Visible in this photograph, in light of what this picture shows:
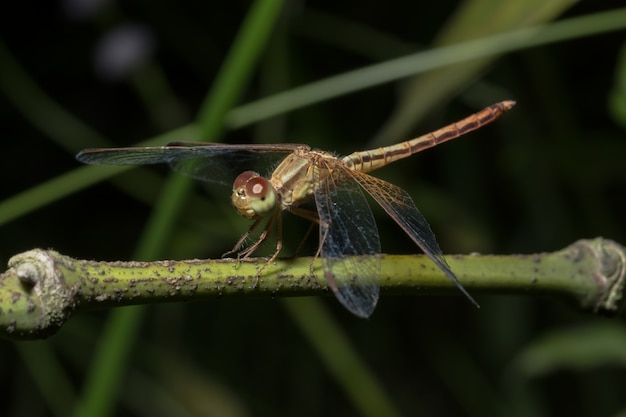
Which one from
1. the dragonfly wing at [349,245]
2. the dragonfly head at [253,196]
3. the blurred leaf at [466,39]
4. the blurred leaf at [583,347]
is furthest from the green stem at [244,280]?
the blurred leaf at [583,347]

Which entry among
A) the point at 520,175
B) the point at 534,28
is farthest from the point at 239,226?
the point at 534,28

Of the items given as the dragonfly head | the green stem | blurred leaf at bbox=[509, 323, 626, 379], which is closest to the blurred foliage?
blurred leaf at bbox=[509, 323, 626, 379]

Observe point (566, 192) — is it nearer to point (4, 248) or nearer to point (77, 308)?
point (4, 248)

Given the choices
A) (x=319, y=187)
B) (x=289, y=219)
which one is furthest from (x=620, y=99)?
(x=289, y=219)

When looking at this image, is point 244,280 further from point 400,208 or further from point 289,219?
point 289,219

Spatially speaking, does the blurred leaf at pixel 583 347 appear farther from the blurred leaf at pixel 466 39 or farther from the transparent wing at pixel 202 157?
the transparent wing at pixel 202 157

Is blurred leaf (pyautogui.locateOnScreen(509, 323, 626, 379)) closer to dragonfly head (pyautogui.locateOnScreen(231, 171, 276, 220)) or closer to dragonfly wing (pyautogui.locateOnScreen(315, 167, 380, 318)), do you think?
dragonfly wing (pyautogui.locateOnScreen(315, 167, 380, 318))
